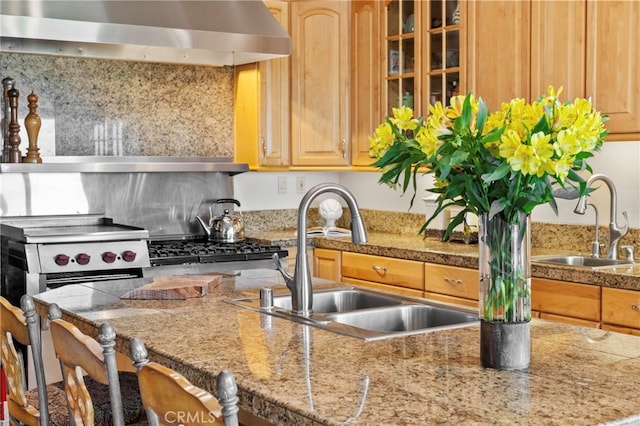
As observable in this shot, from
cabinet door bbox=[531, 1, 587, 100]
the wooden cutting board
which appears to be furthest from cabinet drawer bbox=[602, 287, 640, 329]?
the wooden cutting board

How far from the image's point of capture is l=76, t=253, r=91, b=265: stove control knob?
13.4 feet

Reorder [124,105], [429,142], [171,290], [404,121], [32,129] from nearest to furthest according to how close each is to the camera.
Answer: [429,142]
[404,121]
[171,290]
[32,129]
[124,105]

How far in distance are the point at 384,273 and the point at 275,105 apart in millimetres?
1252

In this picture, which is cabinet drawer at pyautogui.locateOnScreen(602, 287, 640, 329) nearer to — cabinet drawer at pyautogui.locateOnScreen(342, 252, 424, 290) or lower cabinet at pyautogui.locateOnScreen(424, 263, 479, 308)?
lower cabinet at pyautogui.locateOnScreen(424, 263, 479, 308)

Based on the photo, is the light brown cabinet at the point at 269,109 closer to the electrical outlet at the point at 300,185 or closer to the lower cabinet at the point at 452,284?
the electrical outlet at the point at 300,185

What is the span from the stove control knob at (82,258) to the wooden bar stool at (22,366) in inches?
58.0

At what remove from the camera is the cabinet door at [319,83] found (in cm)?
516

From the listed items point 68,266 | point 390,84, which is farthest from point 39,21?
point 390,84

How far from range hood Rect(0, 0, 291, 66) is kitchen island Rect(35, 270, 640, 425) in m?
1.93

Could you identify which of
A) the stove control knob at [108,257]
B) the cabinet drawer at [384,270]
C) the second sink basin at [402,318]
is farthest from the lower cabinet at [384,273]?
the second sink basin at [402,318]

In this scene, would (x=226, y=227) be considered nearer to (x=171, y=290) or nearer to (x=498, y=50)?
(x=498, y=50)

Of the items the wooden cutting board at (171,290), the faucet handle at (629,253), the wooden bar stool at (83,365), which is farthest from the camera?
the faucet handle at (629,253)

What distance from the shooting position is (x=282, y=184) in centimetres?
559

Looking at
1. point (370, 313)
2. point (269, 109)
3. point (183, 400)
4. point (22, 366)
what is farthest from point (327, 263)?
point (183, 400)
